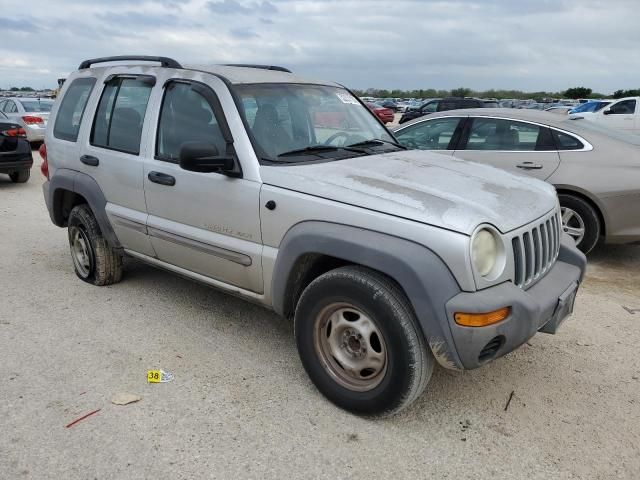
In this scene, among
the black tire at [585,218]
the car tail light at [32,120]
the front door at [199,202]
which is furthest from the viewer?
the car tail light at [32,120]

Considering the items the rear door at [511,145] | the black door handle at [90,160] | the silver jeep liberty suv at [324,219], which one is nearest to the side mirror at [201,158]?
the silver jeep liberty suv at [324,219]

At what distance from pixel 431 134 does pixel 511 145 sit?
0.98 meters

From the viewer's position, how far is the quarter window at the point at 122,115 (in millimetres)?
4312

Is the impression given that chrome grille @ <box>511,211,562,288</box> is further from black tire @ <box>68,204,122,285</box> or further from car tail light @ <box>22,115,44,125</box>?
car tail light @ <box>22,115,44,125</box>

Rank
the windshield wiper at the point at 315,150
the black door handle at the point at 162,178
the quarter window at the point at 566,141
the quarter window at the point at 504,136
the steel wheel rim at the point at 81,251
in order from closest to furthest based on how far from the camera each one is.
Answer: the windshield wiper at the point at 315,150, the black door handle at the point at 162,178, the steel wheel rim at the point at 81,251, the quarter window at the point at 566,141, the quarter window at the point at 504,136

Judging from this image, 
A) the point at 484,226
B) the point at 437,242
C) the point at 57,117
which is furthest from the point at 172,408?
the point at 57,117

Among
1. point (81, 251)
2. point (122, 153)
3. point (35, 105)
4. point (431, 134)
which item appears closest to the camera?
point (122, 153)

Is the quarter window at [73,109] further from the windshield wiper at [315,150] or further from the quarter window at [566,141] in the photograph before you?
the quarter window at [566,141]

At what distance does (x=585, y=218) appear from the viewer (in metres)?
5.91

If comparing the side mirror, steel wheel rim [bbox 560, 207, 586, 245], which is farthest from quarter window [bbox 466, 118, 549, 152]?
the side mirror

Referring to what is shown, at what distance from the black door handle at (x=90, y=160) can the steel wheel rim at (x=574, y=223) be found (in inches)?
181

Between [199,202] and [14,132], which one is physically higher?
[199,202]

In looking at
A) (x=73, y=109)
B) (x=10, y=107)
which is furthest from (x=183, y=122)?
(x=10, y=107)

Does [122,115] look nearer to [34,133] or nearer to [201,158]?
[201,158]
